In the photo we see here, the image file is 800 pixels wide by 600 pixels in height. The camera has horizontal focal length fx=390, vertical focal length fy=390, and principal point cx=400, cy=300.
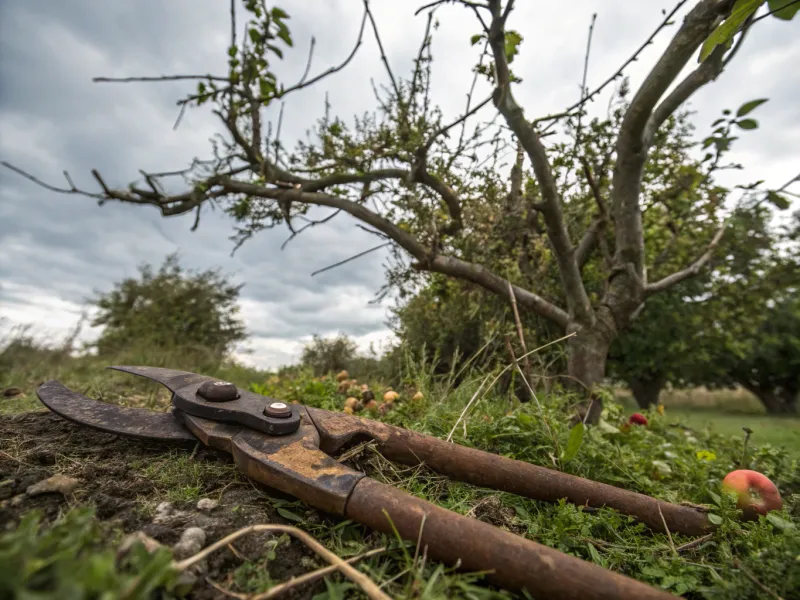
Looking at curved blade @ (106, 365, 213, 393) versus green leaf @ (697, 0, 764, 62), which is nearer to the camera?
green leaf @ (697, 0, 764, 62)

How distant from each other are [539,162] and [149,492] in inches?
141

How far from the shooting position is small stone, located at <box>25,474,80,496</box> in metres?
1.09

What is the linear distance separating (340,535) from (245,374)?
524 centimetres

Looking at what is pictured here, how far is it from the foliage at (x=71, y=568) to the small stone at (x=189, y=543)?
0.15m

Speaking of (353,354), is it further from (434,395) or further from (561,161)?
(561,161)

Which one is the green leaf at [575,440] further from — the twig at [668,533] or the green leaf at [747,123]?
the green leaf at [747,123]

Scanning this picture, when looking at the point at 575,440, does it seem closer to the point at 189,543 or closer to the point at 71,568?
the point at 189,543

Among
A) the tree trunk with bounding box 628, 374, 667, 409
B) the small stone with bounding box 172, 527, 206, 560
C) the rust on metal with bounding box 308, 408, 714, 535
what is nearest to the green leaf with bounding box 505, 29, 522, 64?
the rust on metal with bounding box 308, 408, 714, 535

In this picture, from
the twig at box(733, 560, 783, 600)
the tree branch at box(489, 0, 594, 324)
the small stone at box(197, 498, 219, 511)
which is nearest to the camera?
the twig at box(733, 560, 783, 600)

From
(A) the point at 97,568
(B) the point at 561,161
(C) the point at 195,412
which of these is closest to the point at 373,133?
(B) the point at 561,161

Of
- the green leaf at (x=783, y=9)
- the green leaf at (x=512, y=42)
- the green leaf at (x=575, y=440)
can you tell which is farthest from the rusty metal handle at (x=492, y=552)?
the green leaf at (x=512, y=42)

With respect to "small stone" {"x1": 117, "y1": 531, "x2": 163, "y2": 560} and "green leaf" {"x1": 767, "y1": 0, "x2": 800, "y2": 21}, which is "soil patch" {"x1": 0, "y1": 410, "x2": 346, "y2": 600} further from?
"green leaf" {"x1": 767, "y1": 0, "x2": 800, "y2": 21}

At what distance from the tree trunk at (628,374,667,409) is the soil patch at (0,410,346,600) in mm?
16002

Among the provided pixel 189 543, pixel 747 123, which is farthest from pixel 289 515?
pixel 747 123
